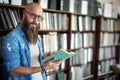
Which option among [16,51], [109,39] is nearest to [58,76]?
[16,51]

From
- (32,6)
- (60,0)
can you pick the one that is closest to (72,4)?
(60,0)

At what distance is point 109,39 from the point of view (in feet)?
12.6

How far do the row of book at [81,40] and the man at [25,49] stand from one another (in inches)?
51.9

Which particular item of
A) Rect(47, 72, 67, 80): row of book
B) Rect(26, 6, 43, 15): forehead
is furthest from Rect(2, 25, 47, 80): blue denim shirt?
Rect(47, 72, 67, 80): row of book

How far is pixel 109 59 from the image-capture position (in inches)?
154

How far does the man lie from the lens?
1.41 metres

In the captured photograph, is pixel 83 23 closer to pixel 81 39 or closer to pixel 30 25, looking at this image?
pixel 81 39

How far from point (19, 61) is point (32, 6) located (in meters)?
0.46

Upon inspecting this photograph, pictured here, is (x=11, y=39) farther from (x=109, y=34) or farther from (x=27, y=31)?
(x=109, y=34)

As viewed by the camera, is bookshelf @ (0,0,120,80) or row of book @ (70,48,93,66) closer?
bookshelf @ (0,0,120,80)

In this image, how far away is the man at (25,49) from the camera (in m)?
1.41

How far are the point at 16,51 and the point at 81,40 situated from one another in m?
1.85

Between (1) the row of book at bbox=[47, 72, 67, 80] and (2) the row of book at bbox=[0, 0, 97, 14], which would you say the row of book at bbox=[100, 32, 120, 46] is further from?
(1) the row of book at bbox=[47, 72, 67, 80]

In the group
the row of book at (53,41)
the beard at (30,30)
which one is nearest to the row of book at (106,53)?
the row of book at (53,41)
